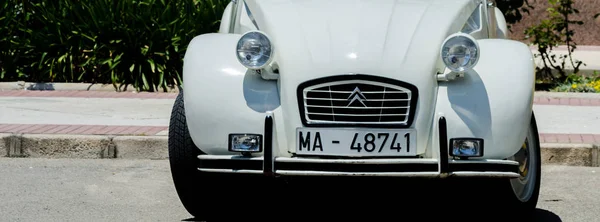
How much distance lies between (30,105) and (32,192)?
12.6 feet

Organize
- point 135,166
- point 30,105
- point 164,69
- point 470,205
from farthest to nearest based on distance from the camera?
point 164,69 → point 30,105 → point 135,166 → point 470,205

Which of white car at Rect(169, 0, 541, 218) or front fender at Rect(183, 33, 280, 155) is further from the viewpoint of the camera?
front fender at Rect(183, 33, 280, 155)

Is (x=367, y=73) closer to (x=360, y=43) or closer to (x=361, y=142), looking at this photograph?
(x=360, y=43)

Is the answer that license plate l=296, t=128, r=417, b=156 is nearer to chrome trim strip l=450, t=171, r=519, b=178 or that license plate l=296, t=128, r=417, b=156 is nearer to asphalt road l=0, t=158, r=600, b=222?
chrome trim strip l=450, t=171, r=519, b=178

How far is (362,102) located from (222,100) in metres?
0.68

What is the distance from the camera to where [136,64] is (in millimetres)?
11984

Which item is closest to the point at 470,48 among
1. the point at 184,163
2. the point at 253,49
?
the point at 253,49

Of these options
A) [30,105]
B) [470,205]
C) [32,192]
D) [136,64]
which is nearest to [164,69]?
[136,64]

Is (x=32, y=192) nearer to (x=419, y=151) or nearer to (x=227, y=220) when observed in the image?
(x=227, y=220)

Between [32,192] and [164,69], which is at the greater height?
[164,69]

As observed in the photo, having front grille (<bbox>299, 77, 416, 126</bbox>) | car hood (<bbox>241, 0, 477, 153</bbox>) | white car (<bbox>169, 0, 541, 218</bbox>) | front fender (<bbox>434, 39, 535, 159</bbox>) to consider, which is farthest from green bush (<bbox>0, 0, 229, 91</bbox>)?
front fender (<bbox>434, 39, 535, 159</bbox>)

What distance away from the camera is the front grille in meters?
5.22

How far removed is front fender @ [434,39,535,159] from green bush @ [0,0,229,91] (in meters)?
6.78

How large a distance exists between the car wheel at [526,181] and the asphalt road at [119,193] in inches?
9.0
